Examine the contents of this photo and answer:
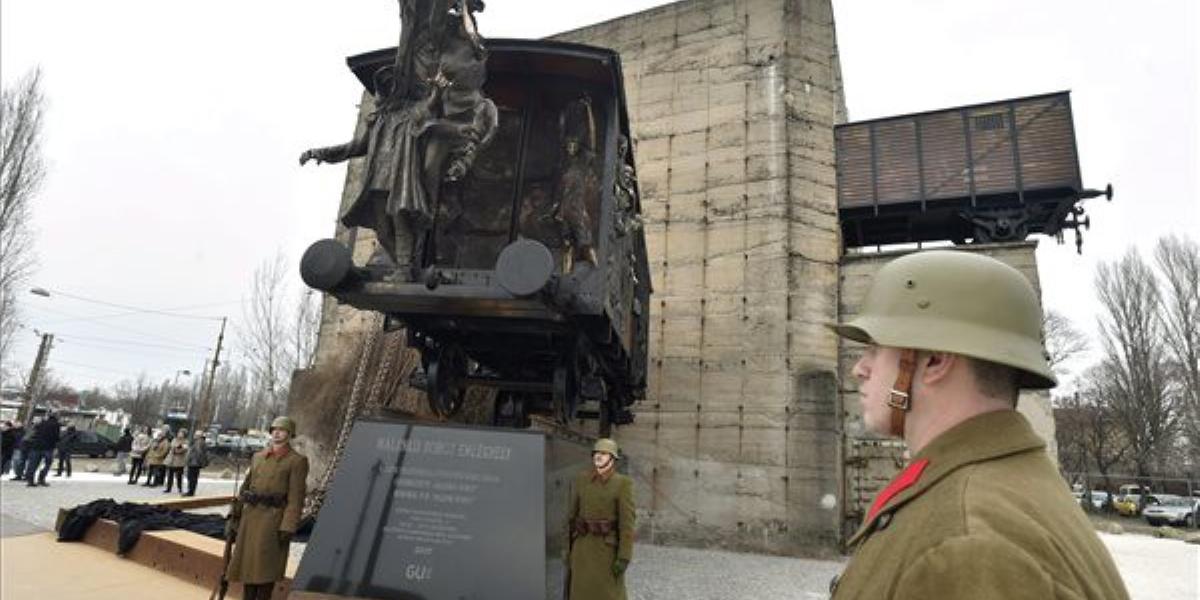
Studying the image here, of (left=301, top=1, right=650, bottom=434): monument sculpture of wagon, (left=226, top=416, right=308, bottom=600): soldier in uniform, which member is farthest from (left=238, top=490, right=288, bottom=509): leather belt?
(left=301, top=1, right=650, bottom=434): monument sculpture of wagon

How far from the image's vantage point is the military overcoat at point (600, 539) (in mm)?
5102

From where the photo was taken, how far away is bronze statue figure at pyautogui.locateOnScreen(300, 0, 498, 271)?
18.4 feet

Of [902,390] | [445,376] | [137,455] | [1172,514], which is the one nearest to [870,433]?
[445,376]

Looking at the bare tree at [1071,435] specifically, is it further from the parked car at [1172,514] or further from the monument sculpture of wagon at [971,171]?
the monument sculpture of wagon at [971,171]

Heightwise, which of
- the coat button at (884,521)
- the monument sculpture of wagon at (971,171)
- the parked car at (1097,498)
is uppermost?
the monument sculpture of wagon at (971,171)

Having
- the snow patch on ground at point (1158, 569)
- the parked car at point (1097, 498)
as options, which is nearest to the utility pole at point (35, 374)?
the snow patch on ground at point (1158, 569)

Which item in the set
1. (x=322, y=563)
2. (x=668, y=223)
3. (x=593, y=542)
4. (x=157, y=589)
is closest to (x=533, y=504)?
(x=593, y=542)

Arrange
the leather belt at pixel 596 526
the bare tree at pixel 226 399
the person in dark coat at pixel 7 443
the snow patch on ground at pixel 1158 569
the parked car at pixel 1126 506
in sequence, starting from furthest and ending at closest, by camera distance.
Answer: the bare tree at pixel 226 399 → the parked car at pixel 1126 506 → the person in dark coat at pixel 7 443 → the snow patch on ground at pixel 1158 569 → the leather belt at pixel 596 526

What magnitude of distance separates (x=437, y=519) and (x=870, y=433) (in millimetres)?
10568

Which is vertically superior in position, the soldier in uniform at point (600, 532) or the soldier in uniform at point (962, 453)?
the soldier in uniform at point (962, 453)

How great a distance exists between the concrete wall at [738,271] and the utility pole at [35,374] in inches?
1082

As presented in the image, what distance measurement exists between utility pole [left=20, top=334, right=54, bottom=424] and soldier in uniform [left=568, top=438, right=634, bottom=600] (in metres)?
30.6

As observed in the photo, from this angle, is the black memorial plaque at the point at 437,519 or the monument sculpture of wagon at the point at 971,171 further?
the monument sculpture of wagon at the point at 971,171

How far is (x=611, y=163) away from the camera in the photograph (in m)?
6.64
